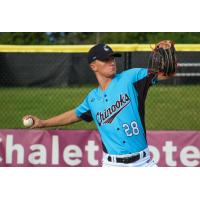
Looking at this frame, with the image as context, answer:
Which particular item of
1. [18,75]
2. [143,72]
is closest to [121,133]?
[143,72]

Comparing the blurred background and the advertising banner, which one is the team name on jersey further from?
the blurred background

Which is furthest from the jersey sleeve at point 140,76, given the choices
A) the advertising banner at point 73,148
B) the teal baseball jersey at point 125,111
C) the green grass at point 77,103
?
the green grass at point 77,103

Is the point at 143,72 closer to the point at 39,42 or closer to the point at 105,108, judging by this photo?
the point at 105,108

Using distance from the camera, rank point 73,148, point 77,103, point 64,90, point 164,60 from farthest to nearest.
Answer: point 64,90
point 77,103
point 73,148
point 164,60

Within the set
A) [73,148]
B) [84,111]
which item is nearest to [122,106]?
[84,111]

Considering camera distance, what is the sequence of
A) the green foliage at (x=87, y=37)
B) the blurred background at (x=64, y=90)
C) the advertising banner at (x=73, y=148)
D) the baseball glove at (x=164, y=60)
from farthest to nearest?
the green foliage at (x=87, y=37) → the blurred background at (x=64, y=90) → the advertising banner at (x=73, y=148) → the baseball glove at (x=164, y=60)

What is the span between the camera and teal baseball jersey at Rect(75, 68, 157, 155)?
16.6ft

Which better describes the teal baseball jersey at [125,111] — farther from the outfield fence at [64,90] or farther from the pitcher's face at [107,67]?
the outfield fence at [64,90]

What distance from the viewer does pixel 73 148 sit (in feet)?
27.3

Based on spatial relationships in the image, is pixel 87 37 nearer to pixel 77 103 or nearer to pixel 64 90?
pixel 64 90

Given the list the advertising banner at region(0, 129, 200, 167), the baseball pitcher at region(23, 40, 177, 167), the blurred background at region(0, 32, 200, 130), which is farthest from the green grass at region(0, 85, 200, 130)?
the baseball pitcher at region(23, 40, 177, 167)

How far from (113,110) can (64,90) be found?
7890 mm

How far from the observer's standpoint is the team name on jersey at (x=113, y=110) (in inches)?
200

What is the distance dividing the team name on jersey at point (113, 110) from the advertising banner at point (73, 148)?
305cm
